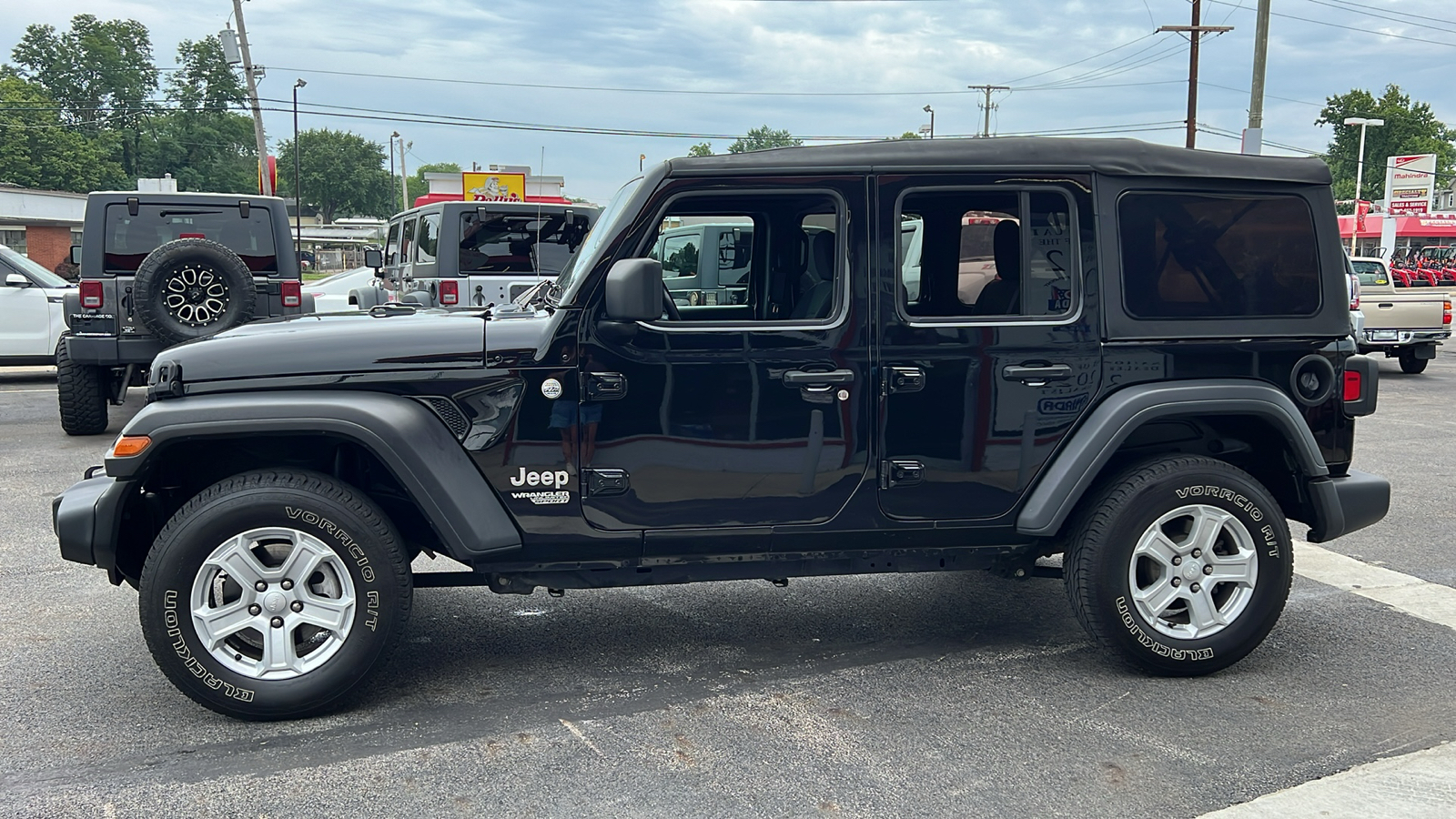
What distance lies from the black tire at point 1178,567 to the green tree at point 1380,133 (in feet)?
323

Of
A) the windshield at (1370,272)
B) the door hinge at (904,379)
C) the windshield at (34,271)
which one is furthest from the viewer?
the windshield at (1370,272)

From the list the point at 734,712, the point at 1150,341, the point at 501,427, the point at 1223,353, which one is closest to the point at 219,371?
the point at 501,427

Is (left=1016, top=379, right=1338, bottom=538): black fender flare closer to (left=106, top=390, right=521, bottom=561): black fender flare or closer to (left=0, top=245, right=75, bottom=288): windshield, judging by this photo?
(left=106, top=390, right=521, bottom=561): black fender flare

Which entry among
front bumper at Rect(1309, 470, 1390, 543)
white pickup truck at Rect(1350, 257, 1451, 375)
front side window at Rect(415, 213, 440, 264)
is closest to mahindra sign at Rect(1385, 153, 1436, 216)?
white pickup truck at Rect(1350, 257, 1451, 375)

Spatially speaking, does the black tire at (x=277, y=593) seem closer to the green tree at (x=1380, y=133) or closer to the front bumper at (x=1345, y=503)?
the front bumper at (x=1345, y=503)

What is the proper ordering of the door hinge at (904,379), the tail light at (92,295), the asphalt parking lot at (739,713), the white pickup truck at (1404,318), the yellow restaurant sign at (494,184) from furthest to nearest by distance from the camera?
the yellow restaurant sign at (494,184) → the white pickup truck at (1404,318) → the tail light at (92,295) → the door hinge at (904,379) → the asphalt parking lot at (739,713)

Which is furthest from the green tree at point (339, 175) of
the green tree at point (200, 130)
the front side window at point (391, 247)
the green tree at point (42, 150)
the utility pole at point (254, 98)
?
the front side window at point (391, 247)

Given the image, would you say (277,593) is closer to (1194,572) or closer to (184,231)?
(1194,572)

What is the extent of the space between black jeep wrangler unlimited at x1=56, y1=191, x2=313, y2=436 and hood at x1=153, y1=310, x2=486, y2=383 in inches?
210

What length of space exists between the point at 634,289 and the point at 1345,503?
287 centimetres

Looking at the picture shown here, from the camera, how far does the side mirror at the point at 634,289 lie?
12.1 ft

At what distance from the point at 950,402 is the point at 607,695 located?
162 centimetres

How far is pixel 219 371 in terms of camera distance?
3.74 meters

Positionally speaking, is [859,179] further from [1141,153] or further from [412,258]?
[412,258]
